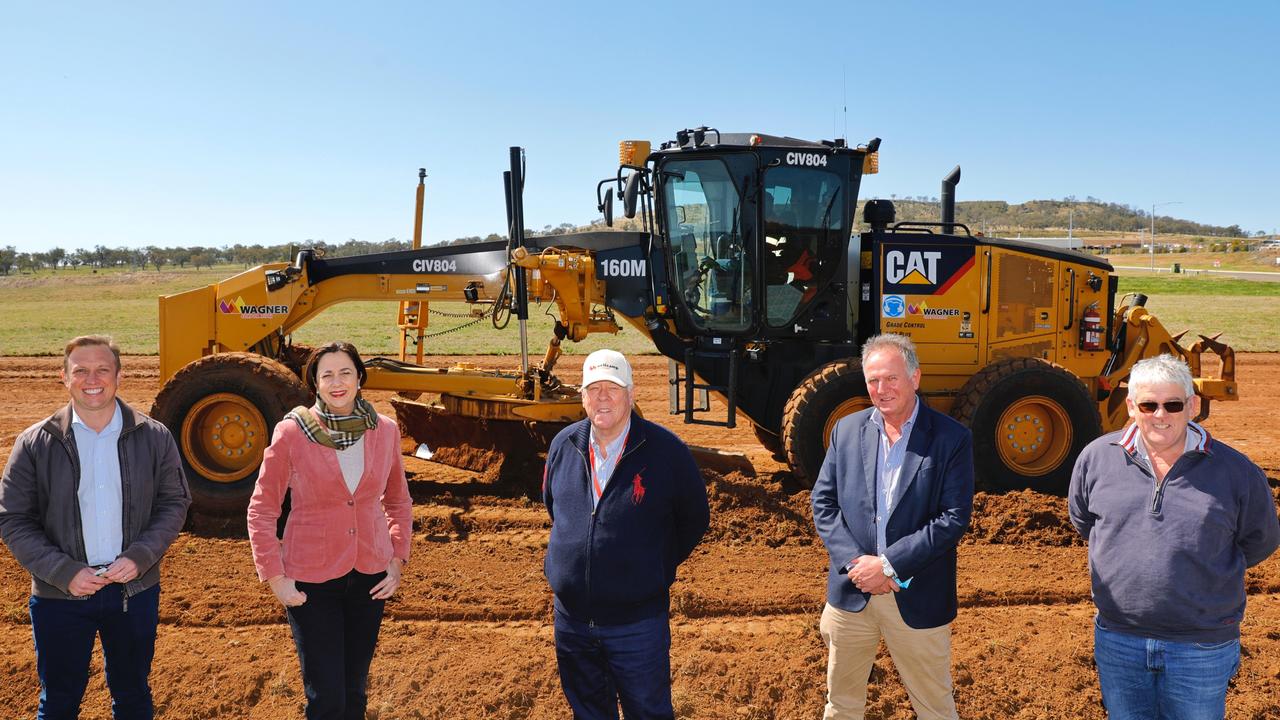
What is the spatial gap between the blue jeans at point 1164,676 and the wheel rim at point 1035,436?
4.40 metres

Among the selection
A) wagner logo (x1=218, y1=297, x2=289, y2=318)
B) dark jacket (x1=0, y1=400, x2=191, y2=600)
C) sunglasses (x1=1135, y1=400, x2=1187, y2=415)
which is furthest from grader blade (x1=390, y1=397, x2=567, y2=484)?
sunglasses (x1=1135, y1=400, x2=1187, y2=415)

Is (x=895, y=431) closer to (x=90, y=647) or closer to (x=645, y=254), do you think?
(x=90, y=647)

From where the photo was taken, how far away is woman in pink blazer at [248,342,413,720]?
3291mm

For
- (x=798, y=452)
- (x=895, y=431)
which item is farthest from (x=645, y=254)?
(x=895, y=431)

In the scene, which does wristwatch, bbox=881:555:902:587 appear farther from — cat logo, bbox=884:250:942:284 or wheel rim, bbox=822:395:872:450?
cat logo, bbox=884:250:942:284

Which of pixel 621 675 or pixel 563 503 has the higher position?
pixel 563 503

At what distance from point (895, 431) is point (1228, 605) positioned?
3.94 feet

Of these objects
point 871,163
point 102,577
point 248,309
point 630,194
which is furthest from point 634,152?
point 102,577

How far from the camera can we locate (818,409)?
23.2ft

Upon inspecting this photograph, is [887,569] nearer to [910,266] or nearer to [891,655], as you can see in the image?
[891,655]

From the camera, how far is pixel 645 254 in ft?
25.8

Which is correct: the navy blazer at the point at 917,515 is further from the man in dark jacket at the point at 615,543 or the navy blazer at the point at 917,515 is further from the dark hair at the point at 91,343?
the dark hair at the point at 91,343

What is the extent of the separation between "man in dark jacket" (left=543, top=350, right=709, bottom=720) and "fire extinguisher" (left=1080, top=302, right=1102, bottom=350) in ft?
20.8

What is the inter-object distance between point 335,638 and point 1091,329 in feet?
24.0
